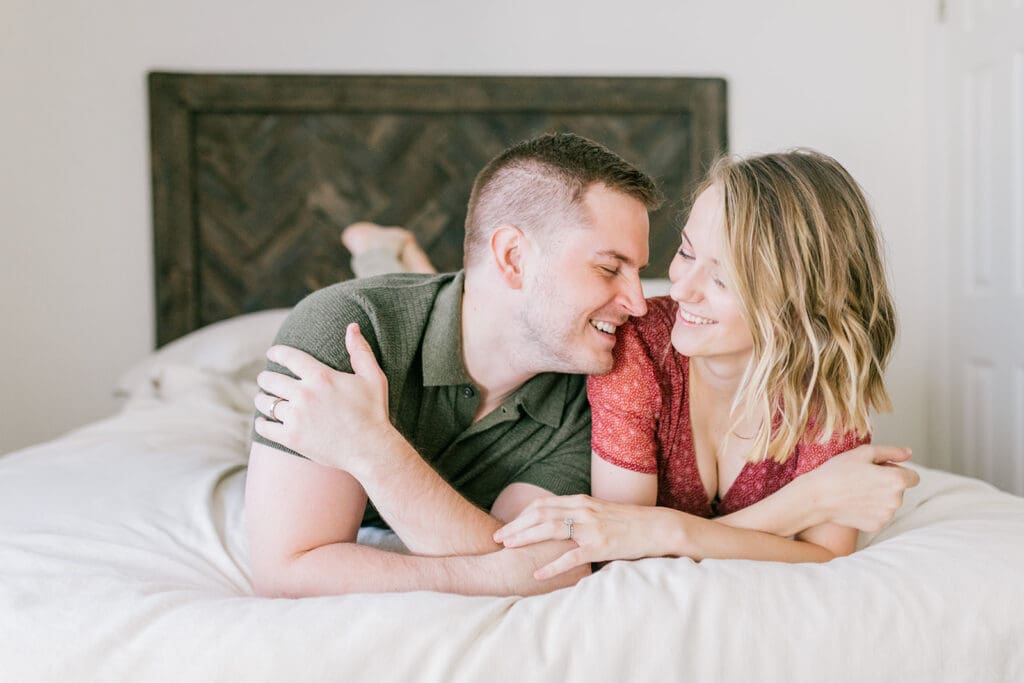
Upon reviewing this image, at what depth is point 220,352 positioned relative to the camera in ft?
8.23

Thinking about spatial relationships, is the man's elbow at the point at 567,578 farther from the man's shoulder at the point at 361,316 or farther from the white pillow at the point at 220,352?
the white pillow at the point at 220,352

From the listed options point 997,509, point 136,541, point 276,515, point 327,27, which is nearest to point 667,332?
point 997,509

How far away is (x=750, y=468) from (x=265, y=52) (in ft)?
7.32

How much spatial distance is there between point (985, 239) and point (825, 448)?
6.42 feet

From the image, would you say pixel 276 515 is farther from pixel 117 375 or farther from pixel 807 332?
pixel 117 375

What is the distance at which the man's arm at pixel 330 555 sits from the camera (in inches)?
43.3

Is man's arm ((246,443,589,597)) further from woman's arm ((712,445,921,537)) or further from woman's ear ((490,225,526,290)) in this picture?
woman's ear ((490,225,526,290))

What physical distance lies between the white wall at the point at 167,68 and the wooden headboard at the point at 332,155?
80mm

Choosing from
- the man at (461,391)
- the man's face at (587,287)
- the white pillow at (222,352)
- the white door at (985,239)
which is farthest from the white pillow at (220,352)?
the white door at (985,239)

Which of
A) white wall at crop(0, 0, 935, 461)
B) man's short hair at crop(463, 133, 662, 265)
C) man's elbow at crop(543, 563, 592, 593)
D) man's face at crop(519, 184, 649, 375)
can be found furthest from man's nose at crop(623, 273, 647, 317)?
white wall at crop(0, 0, 935, 461)

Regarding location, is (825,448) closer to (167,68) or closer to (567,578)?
(567,578)

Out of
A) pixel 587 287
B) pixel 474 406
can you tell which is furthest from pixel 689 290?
pixel 474 406

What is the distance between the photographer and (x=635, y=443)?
4.31 feet

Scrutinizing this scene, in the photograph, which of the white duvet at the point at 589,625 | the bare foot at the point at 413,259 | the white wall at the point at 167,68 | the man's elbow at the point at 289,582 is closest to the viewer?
the white duvet at the point at 589,625
